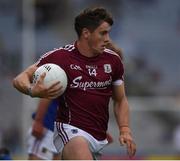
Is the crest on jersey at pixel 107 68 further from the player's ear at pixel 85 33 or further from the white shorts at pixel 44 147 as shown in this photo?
the white shorts at pixel 44 147

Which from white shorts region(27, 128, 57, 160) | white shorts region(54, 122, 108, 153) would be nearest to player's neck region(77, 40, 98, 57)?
white shorts region(54, 122, 108, 153)

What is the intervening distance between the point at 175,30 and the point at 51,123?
796 cm

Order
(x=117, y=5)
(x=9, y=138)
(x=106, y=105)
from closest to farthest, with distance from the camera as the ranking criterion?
(x=106, y=105), (x=9, y=138), (x=117, y=5)

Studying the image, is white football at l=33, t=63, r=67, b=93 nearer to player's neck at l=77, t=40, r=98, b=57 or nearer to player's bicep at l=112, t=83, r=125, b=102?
player's neck at l=77, t=40, r=98, b=57

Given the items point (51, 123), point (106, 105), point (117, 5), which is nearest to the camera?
point (106, 105)

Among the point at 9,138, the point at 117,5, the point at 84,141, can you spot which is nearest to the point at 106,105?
the point at 84,141

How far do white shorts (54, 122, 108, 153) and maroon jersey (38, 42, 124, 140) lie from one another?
0.12 feet

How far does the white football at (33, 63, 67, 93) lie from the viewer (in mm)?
6660

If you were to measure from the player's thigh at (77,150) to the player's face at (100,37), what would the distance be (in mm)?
743

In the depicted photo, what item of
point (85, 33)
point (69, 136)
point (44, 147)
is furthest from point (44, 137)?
point (85, 33)

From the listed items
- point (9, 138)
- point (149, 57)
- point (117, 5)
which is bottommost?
point (9, 138)

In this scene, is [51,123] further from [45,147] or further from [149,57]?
[149,57]

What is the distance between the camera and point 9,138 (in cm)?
1573

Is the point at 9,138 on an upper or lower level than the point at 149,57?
lower
